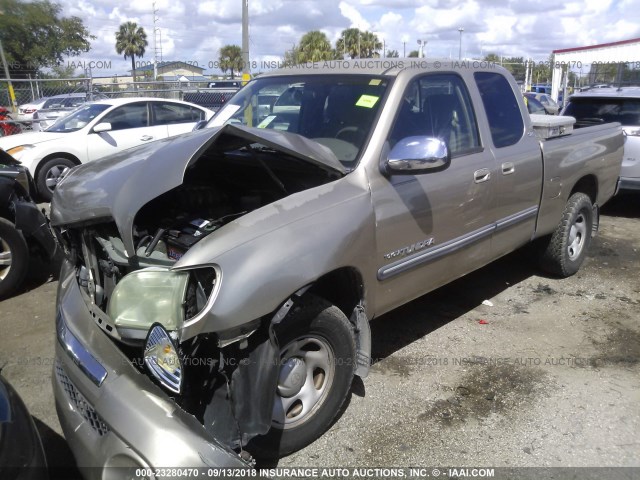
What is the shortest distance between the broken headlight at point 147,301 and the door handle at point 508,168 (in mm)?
2648

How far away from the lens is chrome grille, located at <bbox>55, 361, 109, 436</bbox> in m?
2.18

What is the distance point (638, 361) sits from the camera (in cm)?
392

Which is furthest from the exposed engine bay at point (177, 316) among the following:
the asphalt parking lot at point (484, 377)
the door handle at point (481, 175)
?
the door handle at point (481, 175)

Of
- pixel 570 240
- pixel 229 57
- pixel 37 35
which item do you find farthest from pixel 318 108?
pixel 229 57

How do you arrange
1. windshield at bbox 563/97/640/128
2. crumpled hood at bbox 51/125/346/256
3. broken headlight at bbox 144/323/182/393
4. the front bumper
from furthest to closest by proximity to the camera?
1. windshield at bbox 563/97/640/128
2. crumpled hood at bbox 51/125/346/256
3. broken headlight at bbox 144/323/182/393
4. the front bumper

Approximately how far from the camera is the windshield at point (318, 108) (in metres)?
3.40

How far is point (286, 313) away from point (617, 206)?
7.87m

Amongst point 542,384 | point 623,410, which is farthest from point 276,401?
point 623,410

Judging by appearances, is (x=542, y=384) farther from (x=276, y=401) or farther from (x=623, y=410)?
(x=276, y=401)

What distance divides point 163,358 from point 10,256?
3.52 m

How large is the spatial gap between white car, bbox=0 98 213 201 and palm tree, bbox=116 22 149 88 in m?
52.5

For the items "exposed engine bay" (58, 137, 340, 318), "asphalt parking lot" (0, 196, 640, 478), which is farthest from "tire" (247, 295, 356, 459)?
"exposed engine bay" (58, 137, 340, 318)

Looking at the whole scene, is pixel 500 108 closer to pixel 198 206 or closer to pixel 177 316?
pixel 198 206

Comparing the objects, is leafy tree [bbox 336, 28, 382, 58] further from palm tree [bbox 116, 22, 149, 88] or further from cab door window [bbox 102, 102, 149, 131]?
cab door window [bbox 102, 102, 149, 131]
